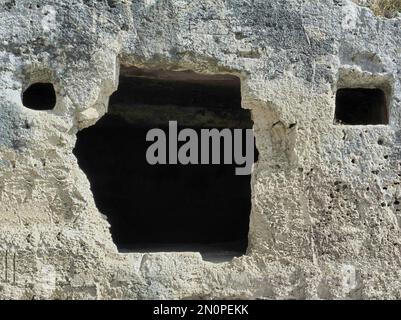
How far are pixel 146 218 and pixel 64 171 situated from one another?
2.92m

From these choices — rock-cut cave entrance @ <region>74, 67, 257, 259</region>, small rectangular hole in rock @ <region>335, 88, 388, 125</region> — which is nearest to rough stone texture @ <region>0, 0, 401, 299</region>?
small rectangular hole in rock @ <region>335, 88, 388, 125</region>

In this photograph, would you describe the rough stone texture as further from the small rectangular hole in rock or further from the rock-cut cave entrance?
the rock-cut cave entrance

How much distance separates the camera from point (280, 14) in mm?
4969

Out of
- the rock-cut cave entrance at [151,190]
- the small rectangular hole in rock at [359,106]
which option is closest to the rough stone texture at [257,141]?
the small rectangular hole in rock at [359,106]

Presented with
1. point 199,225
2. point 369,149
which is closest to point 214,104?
point 199,225

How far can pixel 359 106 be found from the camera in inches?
225

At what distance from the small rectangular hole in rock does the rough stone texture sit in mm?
352

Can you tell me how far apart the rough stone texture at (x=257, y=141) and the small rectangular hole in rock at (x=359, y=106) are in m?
0.35

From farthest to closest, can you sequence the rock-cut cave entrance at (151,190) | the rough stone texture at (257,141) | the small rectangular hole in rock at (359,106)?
the rock-cut cave entrance at (151,190) → the small rectangular hole in rock at (359,106) → the rough stone texture at (257,141)

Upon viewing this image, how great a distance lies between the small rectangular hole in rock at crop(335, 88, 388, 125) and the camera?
5395 mm

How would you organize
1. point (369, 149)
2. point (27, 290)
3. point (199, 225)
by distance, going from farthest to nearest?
1. point (199, 225)
2. point (369, 149)
3. point (27, 290)

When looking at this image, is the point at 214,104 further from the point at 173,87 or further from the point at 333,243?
the point at 333,243

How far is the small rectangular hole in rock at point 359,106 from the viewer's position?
17.7 feet

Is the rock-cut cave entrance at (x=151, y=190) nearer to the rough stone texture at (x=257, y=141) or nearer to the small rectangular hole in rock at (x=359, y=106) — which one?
the small rectangular hole in rock at (x=359, y=106)
